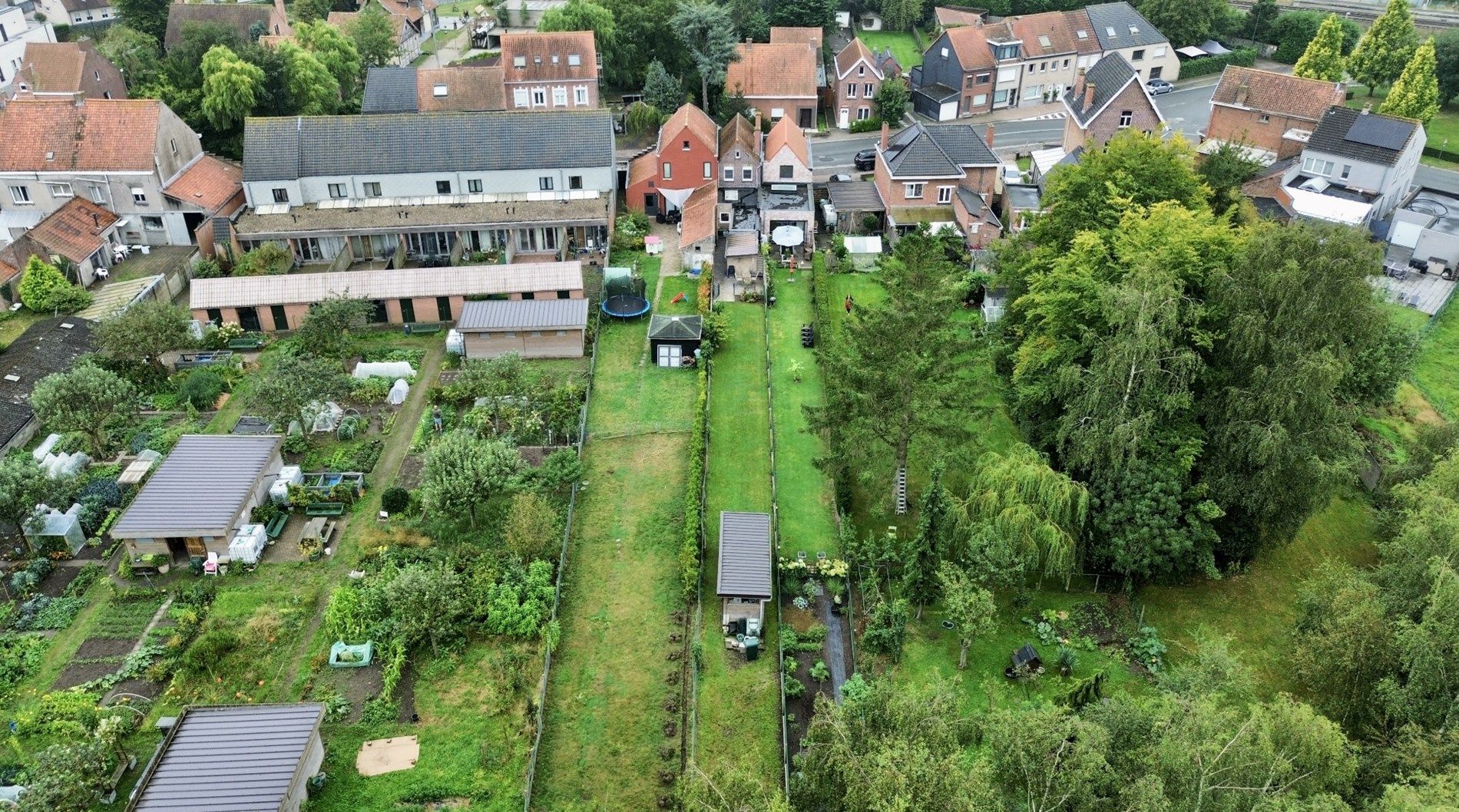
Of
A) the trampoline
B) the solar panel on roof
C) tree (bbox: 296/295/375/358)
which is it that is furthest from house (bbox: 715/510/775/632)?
the solar panel on roof

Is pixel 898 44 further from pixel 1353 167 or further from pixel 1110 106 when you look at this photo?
pixel 1353 167

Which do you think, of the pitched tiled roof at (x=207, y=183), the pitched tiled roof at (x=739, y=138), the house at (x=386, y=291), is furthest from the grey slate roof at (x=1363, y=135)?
the pitched tiled roof at (x=207, y=183)

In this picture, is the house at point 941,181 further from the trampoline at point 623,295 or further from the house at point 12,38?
the house at point 12,38

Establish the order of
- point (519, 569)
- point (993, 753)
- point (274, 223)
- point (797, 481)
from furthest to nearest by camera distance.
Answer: point (274, 223)
point (797, 481)
point (519, 569)
point (993, 753)

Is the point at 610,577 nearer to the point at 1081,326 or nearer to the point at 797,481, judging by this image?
the point at 797,481

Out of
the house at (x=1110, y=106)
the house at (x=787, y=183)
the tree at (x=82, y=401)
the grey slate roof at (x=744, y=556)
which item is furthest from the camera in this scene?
the house at (x=1110, y=106)

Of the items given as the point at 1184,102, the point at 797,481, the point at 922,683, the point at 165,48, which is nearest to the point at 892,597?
the point at 922,683
